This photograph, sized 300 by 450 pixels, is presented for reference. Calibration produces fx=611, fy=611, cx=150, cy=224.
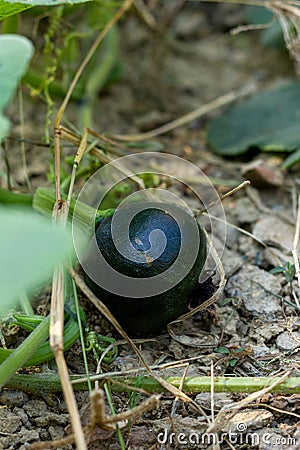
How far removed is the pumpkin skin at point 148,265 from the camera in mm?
1278

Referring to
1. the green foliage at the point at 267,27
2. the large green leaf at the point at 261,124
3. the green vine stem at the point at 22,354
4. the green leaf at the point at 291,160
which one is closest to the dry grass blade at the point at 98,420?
the green vine stem at the point at 22,354

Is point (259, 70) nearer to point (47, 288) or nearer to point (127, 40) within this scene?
point (127, 40)

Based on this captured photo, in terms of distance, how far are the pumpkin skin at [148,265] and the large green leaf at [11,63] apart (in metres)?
0.41

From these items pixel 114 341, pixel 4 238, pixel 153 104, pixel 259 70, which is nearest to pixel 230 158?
pixel 153 104

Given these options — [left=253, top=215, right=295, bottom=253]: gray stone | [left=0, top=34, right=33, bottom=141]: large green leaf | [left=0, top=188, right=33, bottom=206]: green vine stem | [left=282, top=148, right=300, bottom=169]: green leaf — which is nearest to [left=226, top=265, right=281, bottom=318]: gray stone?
[left=253, top=215, right=295, bottom=253]: gray stone

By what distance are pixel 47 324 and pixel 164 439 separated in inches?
12.2

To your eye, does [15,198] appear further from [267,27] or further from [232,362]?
[267,27]

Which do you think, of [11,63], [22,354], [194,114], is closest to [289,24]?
[194,114]

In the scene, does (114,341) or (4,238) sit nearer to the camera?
(4,238)

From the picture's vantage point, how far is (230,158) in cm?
212

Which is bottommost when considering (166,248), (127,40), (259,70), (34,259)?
(34,259)

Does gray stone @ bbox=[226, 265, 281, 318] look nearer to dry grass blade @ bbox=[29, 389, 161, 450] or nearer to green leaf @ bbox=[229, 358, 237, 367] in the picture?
green leaf @ bbox=[229, 358, 237, 367]

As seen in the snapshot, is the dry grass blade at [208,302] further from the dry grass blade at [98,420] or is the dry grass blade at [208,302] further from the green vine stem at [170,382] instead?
the dry grass blade at [98,420]

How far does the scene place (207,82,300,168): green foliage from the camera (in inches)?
80.8
